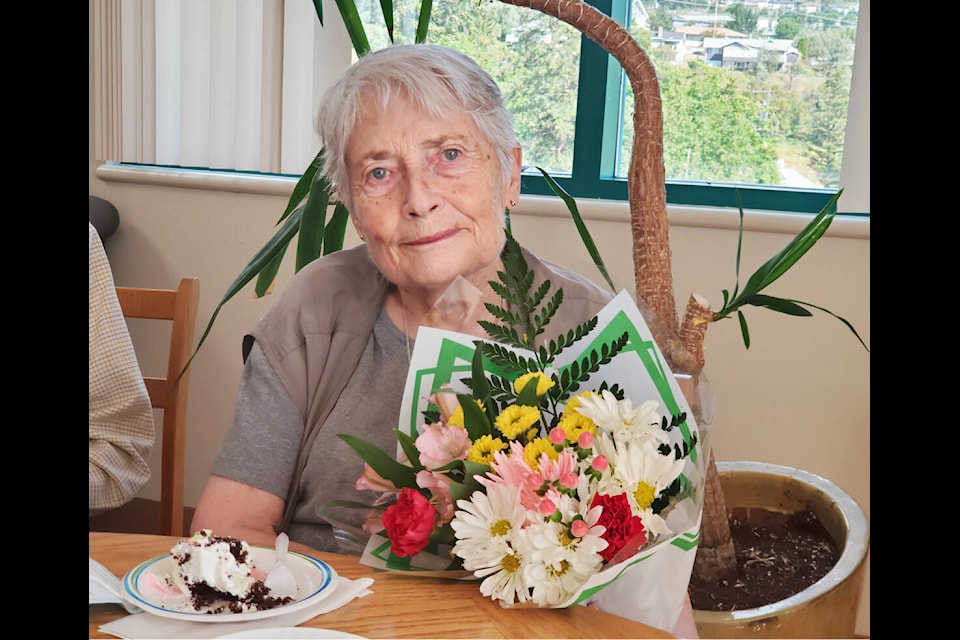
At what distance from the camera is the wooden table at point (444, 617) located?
805 mm

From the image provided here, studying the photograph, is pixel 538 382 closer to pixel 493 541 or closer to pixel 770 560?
pixel 493 541

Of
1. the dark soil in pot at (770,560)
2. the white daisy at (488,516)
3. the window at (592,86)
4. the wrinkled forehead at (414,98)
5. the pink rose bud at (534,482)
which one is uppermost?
the window at (592,86)

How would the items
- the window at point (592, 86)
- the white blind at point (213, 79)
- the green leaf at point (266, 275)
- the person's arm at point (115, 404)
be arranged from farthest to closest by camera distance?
1. the white blind at point (213, 79)
2. the window at point (592, 86)
3. the green leaf at point (266, 275)
4. the person's arm at point (115, 404)

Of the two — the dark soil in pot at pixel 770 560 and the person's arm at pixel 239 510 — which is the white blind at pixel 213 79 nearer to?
the person's arm at pixel 239 510

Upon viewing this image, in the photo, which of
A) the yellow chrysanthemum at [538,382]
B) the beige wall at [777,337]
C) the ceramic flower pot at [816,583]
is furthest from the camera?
the beige wall at [777,337]

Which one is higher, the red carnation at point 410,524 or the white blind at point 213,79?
the white blind at point 213,79

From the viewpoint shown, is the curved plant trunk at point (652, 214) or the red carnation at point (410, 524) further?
the curved plant trunk at point (652, 214)

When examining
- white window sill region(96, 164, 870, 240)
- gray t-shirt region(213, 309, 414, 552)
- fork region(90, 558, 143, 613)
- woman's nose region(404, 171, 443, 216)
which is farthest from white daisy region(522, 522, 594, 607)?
white window sill region(96, 164, 870, 240)

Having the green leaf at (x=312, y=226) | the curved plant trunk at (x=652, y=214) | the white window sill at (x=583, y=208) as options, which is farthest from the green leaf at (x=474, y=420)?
the white window sill at (x=583, y=208)

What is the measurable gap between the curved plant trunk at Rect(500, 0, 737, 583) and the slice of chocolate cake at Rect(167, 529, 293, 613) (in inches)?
32.1

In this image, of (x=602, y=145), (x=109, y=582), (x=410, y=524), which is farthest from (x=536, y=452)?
(x=602, y=145)

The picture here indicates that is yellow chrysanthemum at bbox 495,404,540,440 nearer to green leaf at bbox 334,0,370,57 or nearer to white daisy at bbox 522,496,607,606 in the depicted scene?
white daisy at bbox 522,496,607,606

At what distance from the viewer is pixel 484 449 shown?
2.74 feet

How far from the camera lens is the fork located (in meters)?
0.83
